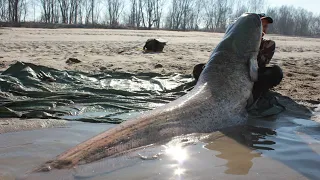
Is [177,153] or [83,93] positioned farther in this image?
[83,93]

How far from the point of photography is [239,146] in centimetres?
344

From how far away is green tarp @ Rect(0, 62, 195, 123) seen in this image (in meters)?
4.53

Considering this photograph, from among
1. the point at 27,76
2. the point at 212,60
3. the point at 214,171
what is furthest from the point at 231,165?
the point at 27,76

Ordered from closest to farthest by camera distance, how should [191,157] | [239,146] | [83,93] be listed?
[191,157] < [239,146] < [83,93]

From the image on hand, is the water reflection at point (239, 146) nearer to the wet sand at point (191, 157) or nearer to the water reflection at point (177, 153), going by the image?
the wet sand at point (191, 157)

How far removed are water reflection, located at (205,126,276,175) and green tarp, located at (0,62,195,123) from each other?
128 centimetres

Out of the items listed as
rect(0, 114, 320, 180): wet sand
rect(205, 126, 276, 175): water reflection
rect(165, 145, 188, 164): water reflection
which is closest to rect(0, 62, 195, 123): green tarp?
rect(0, 114, 320, 180): wet sand

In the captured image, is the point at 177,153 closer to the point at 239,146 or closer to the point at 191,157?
the point at 191,157

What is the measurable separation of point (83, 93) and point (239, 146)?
285 centimetres

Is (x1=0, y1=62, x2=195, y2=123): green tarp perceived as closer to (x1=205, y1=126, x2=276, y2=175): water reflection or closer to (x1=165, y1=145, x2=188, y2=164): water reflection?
(x1=165, y1=145, x2=188, y2=164): water reflection

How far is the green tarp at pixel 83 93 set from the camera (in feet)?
14.9

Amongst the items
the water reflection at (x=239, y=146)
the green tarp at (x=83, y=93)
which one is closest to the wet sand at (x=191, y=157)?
the water reflection at (x=239, y=146)

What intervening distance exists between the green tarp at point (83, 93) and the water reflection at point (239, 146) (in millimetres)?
1276

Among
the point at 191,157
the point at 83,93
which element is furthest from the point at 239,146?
the point at 83,93
